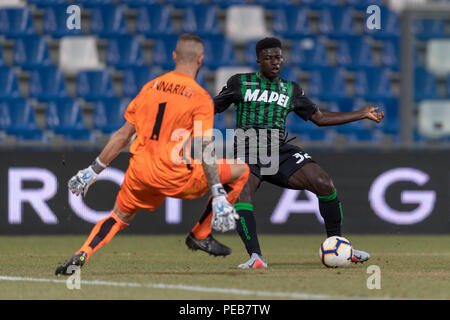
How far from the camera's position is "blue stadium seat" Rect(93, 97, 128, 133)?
13.2m

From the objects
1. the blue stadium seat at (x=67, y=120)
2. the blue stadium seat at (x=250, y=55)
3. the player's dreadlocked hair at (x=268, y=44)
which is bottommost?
the blue stadium seat at (x=67, y=120)

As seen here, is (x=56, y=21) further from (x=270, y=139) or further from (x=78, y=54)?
(x=270, y=139)

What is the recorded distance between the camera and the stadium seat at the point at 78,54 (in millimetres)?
14070

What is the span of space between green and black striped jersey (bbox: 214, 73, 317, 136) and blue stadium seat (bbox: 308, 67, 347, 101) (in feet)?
19.2

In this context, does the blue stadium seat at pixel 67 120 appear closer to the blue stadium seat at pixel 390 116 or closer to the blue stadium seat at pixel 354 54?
the blue stadium seat at pixel 354 54

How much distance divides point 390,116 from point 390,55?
1233mm

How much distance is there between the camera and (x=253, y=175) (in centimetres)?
761

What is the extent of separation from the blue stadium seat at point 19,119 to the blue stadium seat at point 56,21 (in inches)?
59.9

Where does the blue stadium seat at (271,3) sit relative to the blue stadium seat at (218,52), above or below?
above

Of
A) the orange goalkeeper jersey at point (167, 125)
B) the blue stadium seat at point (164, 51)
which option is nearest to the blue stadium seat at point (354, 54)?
the blue stadium seat at point (164, 51)

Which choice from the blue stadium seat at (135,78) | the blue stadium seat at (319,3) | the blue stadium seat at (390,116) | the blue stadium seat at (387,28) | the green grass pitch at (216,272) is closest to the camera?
the green grass pitch at (216,272)

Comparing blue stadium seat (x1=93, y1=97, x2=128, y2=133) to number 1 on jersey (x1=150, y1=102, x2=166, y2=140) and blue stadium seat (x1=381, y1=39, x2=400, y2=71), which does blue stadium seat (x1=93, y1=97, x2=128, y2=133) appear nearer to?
blue stadium seat (x1=381, y1=39, x2=400, y2=71)

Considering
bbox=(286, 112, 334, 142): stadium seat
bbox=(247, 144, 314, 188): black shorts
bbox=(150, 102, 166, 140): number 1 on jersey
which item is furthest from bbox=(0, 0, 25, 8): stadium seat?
bbox=(150, 102, 166, 140): number 1 on jersey

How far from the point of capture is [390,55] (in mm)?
14305
